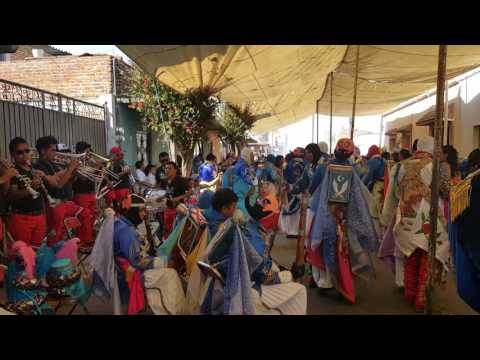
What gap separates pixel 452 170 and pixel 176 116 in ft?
13.9

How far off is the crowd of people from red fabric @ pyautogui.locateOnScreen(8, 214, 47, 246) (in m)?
0.01

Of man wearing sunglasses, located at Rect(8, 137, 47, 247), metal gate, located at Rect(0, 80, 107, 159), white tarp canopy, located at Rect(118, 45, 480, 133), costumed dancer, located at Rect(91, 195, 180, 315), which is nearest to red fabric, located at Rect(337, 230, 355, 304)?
costumed dancer, located at Rect(91, 195, 180, 315)

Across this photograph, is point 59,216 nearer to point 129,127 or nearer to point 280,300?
point 280,300

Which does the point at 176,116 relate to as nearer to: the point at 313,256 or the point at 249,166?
the point at 249,166

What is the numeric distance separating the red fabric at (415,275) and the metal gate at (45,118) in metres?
5.58

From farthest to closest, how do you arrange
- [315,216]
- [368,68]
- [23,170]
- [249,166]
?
[368,68]
[249,166]
[315,216]
[23,170]

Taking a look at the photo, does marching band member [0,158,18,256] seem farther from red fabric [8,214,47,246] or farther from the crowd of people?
red fabric [8,214,47,246]

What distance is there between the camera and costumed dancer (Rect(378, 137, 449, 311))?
4281mm

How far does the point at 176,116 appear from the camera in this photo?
23.0 ft

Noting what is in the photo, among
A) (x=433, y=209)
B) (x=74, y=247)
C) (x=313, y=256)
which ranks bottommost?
(x=313, y=256)

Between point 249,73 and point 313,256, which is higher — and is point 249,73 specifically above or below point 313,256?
above

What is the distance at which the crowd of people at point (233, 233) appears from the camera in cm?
304

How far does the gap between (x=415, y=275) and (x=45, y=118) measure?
21.9 ft
